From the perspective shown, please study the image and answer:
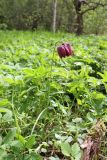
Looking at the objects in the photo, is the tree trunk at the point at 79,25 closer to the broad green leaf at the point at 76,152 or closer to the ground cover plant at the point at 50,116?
the ground cover plant at the point at 50,116

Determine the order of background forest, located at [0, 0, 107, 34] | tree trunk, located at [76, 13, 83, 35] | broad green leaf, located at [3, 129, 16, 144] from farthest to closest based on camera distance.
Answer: background forest, located at [0, 0, 107, 34]
tree trunk, located at [76, 13, 83, 35]
broad green leaf, located at [3, 129, 16, 144]

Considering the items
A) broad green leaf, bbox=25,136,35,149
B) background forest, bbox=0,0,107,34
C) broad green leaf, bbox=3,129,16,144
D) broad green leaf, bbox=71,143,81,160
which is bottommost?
background forest, bbox=0,0,107,34

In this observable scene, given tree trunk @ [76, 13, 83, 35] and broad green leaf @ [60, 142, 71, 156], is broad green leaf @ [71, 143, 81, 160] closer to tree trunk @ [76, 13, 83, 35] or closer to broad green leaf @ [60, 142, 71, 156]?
broad green leaf @ [60, 142, 71, 156]

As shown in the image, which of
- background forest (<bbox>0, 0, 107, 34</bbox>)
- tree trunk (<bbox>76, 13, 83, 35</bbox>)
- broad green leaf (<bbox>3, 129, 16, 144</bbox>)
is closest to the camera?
broad green leaf (<bbox>3, 129, 16, 144</bbox>)

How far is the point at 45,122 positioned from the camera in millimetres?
1420

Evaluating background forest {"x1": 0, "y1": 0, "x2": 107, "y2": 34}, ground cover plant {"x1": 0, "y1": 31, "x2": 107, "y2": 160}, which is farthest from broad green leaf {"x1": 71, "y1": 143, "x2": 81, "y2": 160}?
background forest {"x1": 0, "y1": 0, "x2": 107, "y2": 34}

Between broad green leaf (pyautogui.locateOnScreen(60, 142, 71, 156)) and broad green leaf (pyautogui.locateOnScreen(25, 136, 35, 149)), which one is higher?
broad green leaf (pyautogui.locateOnScreen(25, 136, 35, 149))

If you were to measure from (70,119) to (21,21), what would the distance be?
15832 mm

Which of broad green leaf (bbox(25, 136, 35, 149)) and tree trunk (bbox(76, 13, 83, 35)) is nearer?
broad green leaf (bbox(25, 136, 35, 149))

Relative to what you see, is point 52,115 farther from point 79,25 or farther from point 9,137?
point 79,25

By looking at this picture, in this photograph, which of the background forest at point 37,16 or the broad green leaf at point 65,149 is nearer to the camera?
the broad green leaf at point 65,149

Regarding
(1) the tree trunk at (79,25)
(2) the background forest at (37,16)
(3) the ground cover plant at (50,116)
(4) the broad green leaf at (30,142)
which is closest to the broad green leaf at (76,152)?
(3) the ground cover plant at (50,116)

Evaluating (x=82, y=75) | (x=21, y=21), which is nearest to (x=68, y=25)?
(x=21, y=21)

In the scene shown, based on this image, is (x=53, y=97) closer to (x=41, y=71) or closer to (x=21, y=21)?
(x=41, y=71)
